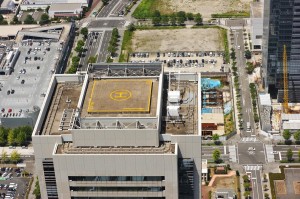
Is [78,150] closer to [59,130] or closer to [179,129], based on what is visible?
[59,130]

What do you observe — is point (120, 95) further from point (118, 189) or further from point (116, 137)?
point (118, 189)

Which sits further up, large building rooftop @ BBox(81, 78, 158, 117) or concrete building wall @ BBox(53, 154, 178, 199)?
large building rooftop @ BBox(81, 78, 158, 117)

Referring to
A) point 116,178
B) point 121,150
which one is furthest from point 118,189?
point 121,150

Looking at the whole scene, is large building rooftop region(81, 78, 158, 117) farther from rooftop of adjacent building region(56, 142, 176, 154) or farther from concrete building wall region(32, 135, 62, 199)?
concrete building wall region(32, 135, 62, 199)

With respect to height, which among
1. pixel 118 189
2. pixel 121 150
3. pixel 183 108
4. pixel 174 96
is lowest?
pixel 118 189

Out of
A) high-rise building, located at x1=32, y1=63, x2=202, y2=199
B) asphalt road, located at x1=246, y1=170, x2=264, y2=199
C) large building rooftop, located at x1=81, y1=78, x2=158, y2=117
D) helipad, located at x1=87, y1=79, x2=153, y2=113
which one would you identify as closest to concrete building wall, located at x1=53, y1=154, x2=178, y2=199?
high-rise building, located at x1=32, y1=63, x2=202, y2=199

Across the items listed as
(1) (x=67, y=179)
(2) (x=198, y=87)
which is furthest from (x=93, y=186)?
(2) (x=198, y=87)

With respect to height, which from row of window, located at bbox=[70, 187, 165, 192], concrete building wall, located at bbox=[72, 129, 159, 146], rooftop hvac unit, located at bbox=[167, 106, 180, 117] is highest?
rooftop hvac unit, located at bbox=[167, 106, 180, 117]
